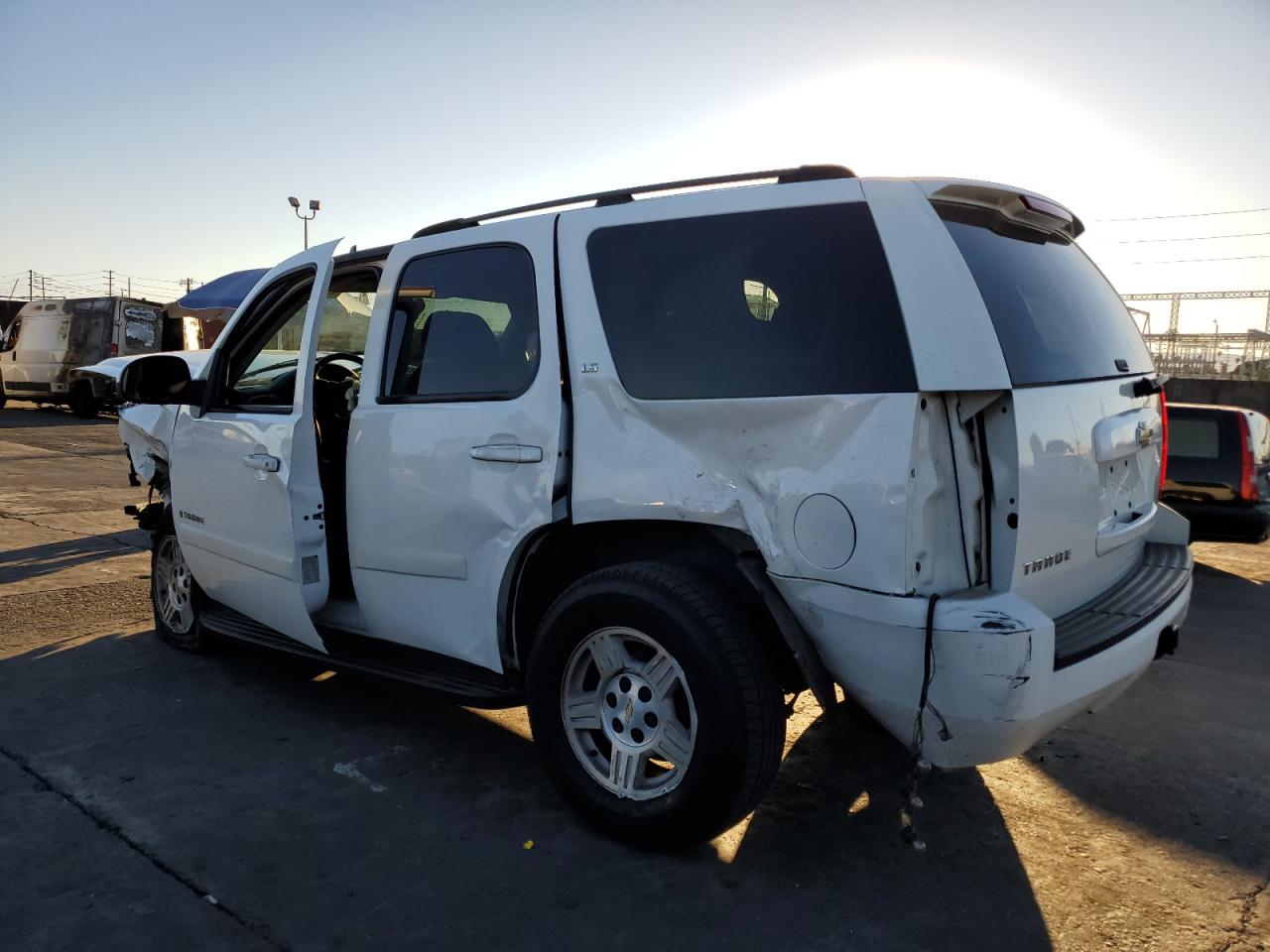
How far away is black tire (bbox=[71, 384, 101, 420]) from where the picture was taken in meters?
20.9

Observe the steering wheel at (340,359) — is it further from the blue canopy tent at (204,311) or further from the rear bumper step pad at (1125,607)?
the blue canopy tent at (204,311)

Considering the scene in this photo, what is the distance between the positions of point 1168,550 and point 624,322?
2.27 m

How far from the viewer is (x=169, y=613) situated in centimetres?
529

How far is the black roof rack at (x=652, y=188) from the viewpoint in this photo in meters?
2.99

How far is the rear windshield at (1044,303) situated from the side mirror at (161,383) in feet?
11.5

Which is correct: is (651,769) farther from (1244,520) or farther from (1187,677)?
(1244,520)

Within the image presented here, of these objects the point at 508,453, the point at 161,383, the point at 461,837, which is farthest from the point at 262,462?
the point at 461,837

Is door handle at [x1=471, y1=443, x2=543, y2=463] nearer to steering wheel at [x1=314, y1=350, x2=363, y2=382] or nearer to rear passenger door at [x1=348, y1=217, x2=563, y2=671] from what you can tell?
rear passenger door at [x1=348, y1=217, x2=563, y2=671]

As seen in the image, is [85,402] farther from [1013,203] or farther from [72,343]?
[1013,203]

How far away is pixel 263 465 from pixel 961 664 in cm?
295

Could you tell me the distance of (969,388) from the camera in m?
2.57

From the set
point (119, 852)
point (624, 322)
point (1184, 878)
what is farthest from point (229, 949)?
point (1184, 878)

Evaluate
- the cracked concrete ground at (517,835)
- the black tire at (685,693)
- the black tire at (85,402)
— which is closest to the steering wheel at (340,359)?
the cracked concrete ground at (517,835)

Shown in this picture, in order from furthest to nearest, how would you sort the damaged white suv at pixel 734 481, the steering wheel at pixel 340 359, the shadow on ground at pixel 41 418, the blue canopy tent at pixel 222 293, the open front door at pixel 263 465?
1. the shadow on ground at pixel 41 418
2. the blue canopy tent at pixel 222 293
3. the steering wheel at pixel 340 359
4. the open front door at pixel 263 465
5. the damaged white suv at pixel 734 481
